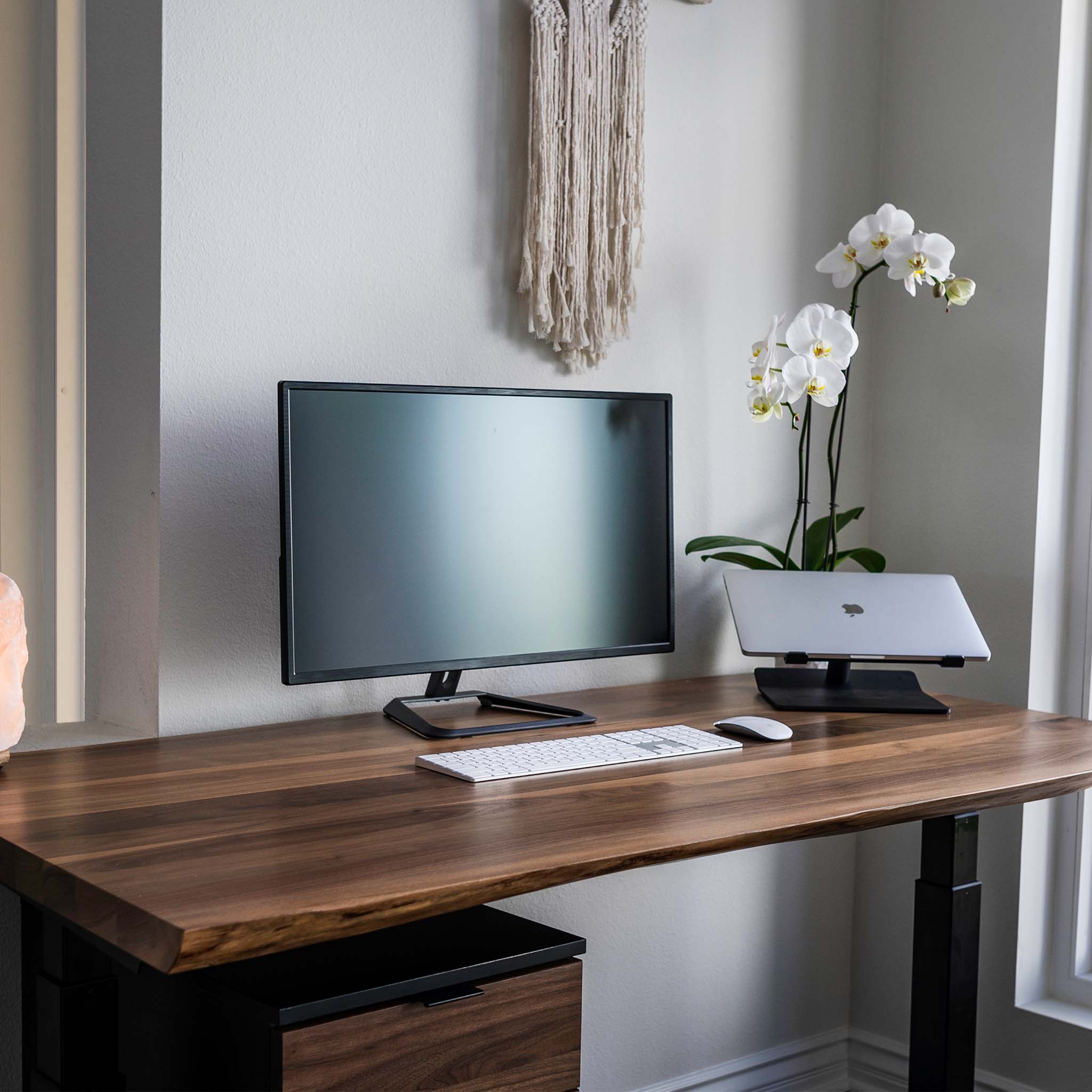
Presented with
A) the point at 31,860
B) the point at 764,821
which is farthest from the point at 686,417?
the point at 31,860

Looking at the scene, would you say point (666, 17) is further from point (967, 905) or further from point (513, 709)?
point (967, 905)

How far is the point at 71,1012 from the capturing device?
106 cm

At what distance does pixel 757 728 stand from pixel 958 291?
77 centimetres

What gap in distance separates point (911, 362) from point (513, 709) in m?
1.05

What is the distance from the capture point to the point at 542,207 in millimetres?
1769

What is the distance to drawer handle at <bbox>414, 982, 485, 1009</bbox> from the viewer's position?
3.74 feet

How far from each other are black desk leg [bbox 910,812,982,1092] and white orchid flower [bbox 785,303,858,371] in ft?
2.20

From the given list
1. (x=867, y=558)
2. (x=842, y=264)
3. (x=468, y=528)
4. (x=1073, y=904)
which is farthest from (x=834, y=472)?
(x=1073, y=904)

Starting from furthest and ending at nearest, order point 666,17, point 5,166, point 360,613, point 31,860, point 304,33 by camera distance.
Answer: point 666,17 → point 5,166 → point 304,33 → point 360,613 → point 31,860

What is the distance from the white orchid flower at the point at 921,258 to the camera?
185 cm

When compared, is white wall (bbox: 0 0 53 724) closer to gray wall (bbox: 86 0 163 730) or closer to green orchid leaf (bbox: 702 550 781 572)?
gray wall (bbox: 86 0 163 730)

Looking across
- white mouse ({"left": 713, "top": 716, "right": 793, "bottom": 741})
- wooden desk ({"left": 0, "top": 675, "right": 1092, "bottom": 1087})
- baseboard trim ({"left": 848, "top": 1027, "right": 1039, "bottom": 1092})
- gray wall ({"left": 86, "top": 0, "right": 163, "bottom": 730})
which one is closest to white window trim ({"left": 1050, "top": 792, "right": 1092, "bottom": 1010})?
baseboard trim ({"left": 848, "top": 1027, "right": 1039, "bottom": 1092})

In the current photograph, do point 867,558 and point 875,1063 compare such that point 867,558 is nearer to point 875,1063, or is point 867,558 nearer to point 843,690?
point 843,690

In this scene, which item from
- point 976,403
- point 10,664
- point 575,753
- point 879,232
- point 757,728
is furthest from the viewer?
point 976,403
